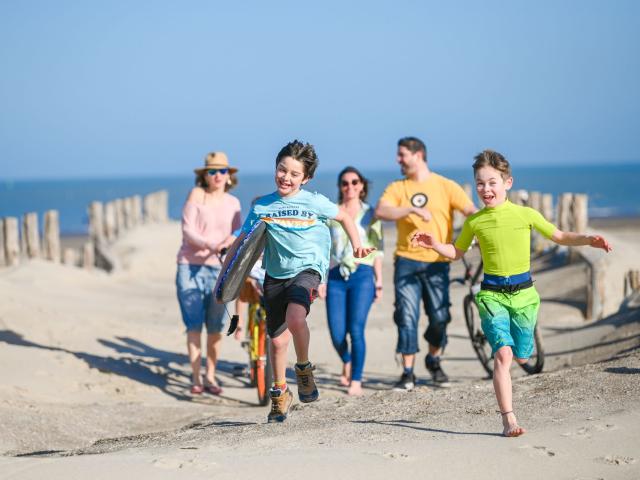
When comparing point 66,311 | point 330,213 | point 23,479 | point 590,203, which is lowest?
point 590,203

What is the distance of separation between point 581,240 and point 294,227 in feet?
5.71

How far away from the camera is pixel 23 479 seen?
Answer: 4.89m

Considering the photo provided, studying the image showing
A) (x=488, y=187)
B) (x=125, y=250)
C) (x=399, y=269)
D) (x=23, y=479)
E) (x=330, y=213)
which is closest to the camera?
(x=23, y=479)

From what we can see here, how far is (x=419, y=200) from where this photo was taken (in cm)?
846

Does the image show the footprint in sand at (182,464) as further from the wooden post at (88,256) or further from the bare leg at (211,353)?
the wooden post at (88,256)

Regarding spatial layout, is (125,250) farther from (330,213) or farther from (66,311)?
(330,213)

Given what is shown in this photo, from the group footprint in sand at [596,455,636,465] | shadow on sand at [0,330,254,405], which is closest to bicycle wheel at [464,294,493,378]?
shadow on sand at [0,330,254,405]

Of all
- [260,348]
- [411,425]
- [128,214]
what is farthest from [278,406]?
[128,214]

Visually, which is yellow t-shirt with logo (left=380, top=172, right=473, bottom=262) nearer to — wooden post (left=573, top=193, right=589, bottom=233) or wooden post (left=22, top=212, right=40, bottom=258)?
wooden post (left=573, top=193, right=589, bottom=233)

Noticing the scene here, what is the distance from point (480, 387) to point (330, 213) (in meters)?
1.87

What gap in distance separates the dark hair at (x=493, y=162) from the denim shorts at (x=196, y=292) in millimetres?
3523

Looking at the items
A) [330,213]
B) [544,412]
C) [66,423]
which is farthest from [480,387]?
[66,423]

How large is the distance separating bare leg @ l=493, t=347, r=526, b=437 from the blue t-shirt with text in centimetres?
134

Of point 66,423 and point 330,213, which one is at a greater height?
point 330,213
